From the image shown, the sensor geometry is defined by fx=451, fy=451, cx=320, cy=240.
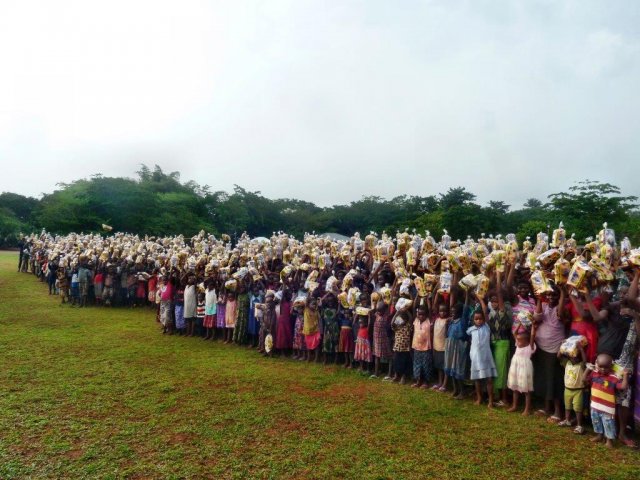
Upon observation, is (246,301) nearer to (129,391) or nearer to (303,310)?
(303,310)

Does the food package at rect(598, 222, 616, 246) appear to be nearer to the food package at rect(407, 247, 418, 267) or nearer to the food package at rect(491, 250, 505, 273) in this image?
the food package at rect(491, 250, 505, 273)

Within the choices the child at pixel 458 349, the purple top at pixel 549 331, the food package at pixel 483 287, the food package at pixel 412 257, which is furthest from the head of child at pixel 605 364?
the food package at pixel 412 257

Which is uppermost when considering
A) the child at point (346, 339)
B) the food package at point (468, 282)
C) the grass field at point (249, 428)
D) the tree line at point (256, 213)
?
the tree line at point (256, 213)

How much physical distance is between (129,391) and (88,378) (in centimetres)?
115

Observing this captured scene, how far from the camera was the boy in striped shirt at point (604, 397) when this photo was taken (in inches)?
209

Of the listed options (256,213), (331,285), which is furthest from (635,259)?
(256,213)

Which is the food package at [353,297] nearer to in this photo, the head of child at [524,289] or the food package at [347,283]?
the food package at [347,283]

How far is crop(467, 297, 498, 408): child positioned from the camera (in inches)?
263

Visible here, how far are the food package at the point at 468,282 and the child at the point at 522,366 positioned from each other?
2.80 ft

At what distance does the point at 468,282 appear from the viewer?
277 inches

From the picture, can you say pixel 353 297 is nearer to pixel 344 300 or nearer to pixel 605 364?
pixel 344 300

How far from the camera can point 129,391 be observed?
7250mm

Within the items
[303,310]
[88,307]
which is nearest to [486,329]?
[303,310]

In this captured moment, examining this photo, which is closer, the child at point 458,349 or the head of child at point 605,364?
the head of child at point 605,364
